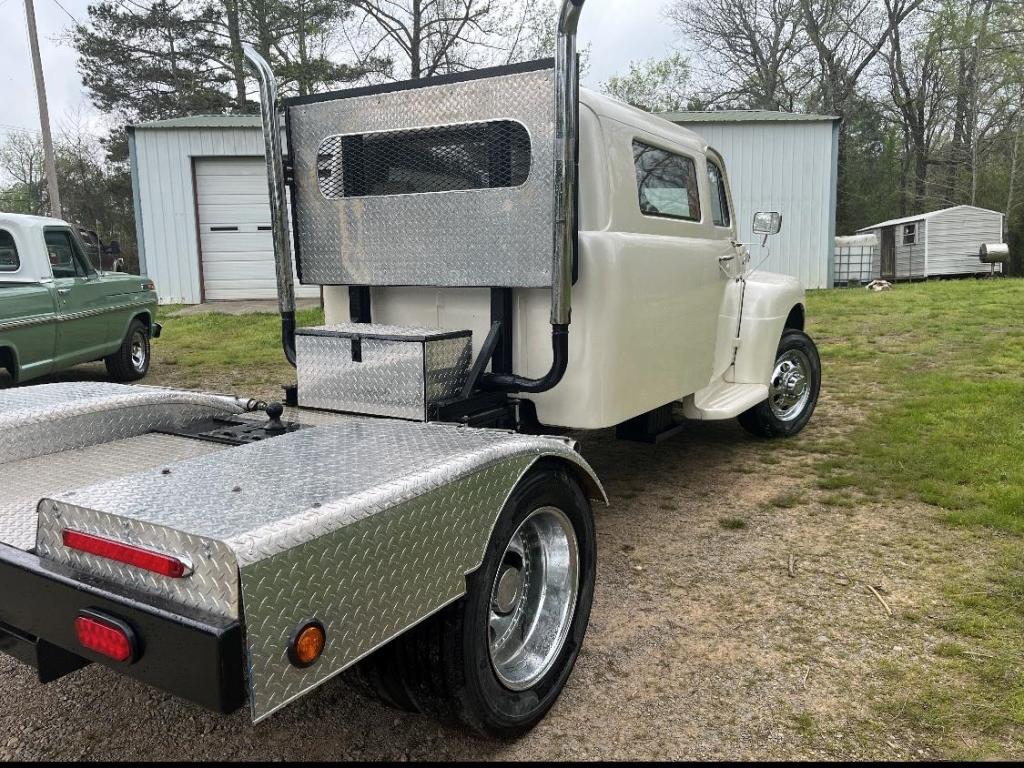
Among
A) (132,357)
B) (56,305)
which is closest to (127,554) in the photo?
(56,305)

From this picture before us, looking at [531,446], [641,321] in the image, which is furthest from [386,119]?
[531,446]

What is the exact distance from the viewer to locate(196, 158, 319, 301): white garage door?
17516mm

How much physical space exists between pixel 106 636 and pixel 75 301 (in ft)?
25.8

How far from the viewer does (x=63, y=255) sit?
8.51 m

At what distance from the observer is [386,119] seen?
376cm

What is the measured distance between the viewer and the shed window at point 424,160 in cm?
353

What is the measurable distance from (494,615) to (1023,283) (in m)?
19.1

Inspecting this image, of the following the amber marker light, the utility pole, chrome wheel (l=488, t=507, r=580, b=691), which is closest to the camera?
the amber marker light

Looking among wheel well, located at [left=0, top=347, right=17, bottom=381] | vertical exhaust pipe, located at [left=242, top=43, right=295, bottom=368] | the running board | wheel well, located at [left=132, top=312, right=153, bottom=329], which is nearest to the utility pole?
wheel well, located at [left=132, top=312, right=153, bottom=329]

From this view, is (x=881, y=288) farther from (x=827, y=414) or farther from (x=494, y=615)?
(x=494, y=615)

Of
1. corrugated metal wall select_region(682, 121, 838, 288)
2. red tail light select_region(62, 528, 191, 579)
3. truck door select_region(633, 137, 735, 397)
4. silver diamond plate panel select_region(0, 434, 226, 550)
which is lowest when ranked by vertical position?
silver diamond plate panel select_region(0, 434, 226, 550)

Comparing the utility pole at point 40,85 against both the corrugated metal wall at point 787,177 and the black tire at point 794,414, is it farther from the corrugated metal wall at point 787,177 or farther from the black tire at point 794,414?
the black tire at point 794,414

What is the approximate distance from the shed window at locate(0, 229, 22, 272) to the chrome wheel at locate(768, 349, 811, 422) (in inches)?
289

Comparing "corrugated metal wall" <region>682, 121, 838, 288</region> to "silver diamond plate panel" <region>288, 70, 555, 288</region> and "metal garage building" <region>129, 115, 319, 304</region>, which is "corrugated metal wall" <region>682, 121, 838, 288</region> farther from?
"silver diamond plate panel" <region>288, 70, 555, 288</region>
